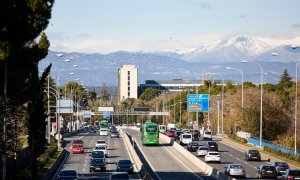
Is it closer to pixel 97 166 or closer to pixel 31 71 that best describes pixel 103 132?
pixel 97 166

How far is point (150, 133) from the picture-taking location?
328ft

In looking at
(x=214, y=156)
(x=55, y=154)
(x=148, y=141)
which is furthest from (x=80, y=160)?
(x=148, y=141)

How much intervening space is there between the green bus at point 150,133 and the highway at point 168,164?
100 centimetres

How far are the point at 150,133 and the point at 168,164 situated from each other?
24317 millimetres

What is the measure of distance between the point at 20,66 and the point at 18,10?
12710 mm

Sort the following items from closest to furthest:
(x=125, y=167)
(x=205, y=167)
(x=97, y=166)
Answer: (x=125, y=167) < (x=97, y=166) < (x=205, y=167)

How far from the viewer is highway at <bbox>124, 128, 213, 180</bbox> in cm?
6314

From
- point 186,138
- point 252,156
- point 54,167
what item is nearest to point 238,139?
point 186,138

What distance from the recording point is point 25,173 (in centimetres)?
5553

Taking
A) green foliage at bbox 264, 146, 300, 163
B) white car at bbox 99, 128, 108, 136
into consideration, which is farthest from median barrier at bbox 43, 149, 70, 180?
white car at bbox 99, 128, 108, 136

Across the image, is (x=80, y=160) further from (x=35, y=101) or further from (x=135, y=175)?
(x=35, y=101)

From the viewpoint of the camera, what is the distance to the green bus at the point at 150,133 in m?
98.4

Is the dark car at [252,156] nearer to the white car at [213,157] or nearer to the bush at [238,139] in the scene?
the white car at [213,157]

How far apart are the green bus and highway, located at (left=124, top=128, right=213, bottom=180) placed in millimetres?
1000
